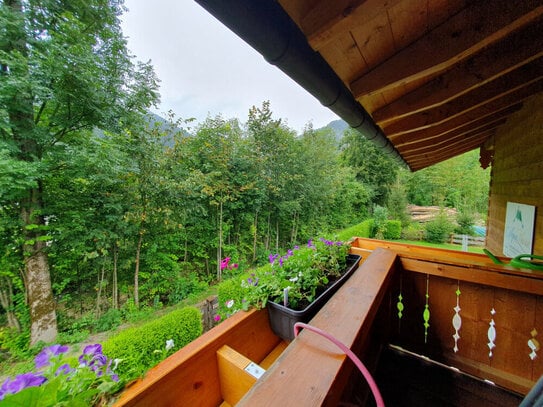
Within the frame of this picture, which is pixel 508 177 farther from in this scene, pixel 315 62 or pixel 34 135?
pixel 34 135

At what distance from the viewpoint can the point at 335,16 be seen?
0.62 meters

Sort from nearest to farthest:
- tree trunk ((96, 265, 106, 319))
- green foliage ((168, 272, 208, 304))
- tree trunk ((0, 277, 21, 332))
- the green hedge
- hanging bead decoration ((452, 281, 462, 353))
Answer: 1. hanging bead decoration ((452, 281, 462, 353))
2. the green hedge
3. tree trunk ((0, 277, 21, 332))
4. tree trunk ((96, 265, 106, 319))
5. green foliage ((168, 272, 208, 304))

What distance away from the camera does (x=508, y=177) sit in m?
2.46

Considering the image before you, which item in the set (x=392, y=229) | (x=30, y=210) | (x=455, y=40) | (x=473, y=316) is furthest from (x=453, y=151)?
(x=30, y=210)

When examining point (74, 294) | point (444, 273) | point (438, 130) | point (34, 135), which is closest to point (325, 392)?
point (444, 273)

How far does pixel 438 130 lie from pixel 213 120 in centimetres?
408

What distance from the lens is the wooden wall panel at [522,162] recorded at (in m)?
1.67

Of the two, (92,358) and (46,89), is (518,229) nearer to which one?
(92,358)

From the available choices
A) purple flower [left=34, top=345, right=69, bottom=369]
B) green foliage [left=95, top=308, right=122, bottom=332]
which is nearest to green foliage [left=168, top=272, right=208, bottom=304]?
green foliage [left=95, top=308, right=122, bottom=332]

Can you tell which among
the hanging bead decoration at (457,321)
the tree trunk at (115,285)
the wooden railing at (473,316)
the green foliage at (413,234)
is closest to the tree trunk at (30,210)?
the tree trunk at (115,285)

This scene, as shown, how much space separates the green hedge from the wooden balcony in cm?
92

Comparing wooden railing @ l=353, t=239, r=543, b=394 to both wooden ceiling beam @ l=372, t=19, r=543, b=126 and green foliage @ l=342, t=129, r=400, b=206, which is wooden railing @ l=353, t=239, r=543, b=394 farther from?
green foliage @ l=342, t=129, r=400, b=206

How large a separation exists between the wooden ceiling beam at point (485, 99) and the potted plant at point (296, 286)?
1.21m

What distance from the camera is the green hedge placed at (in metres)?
1.53
